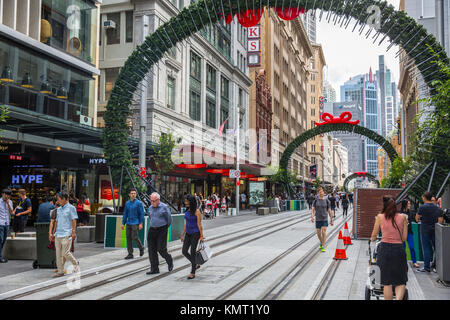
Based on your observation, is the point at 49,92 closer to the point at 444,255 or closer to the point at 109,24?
the point at 109,24

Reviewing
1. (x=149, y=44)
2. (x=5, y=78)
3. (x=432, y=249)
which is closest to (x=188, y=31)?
(x=149, y=44)

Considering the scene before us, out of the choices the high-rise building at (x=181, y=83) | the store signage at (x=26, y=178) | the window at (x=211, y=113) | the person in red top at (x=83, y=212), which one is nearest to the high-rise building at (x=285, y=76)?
the high-rise building at (x=181, y=83)

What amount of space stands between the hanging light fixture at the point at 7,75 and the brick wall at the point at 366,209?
16533 mm

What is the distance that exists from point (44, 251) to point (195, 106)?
31319mm

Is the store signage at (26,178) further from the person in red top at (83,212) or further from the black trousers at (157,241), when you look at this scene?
the black trousers at (157,241)

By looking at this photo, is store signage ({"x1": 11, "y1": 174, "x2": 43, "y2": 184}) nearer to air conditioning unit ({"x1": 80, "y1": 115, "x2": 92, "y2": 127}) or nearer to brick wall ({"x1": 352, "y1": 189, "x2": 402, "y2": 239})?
air conditioning unit ({"x1": 80, "y1": 115, "x2": 92, "y2": 127})

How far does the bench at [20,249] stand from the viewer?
1148 cm

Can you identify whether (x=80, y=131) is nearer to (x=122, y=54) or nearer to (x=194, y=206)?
(x=194, y=206)

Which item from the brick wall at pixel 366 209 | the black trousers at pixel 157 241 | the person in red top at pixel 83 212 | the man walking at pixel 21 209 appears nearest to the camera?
the black trousers at pixel 157 241

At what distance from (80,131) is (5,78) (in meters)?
5.69

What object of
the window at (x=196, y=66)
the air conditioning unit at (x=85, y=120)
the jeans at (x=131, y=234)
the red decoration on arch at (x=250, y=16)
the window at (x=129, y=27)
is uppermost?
the window at (x=129, y=27)

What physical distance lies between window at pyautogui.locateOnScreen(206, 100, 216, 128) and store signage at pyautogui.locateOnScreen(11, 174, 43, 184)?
2258 centimetres

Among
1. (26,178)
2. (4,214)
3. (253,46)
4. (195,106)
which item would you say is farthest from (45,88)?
(253,46)

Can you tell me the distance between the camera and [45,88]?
2367 centimetres
